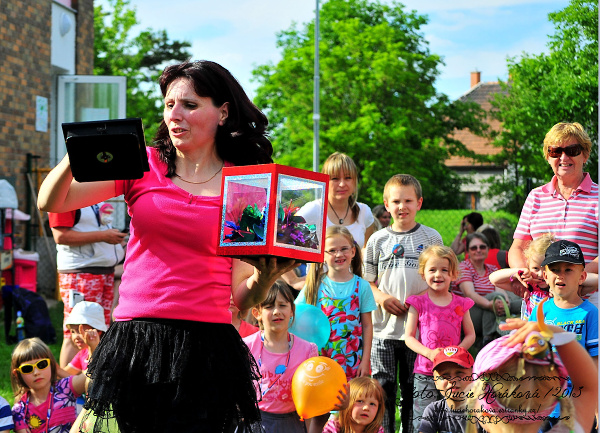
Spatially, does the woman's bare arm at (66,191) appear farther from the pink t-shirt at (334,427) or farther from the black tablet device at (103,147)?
the pink t-shirt at (334,427)

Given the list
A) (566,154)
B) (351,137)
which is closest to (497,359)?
(566,154)

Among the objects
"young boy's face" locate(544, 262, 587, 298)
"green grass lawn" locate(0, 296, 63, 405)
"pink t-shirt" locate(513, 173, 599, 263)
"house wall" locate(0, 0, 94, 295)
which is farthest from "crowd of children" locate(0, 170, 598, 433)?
"house wall" locate(0, 0, 94, 295)

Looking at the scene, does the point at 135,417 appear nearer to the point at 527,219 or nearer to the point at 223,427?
the point at 223,427

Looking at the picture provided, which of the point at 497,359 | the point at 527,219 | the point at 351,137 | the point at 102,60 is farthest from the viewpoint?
the point at 102,60

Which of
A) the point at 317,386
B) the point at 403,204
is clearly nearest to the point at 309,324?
the point at 317,386

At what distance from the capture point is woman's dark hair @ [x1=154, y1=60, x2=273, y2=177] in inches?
103

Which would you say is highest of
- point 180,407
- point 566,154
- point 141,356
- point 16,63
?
point 16,63

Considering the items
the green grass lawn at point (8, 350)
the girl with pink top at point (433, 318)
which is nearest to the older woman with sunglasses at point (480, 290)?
the girl with pink top at point (433, 318)

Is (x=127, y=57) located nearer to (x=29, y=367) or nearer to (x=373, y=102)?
(x=373, y=102)

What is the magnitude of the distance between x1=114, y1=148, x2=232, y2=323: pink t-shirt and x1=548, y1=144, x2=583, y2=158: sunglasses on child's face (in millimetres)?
2814

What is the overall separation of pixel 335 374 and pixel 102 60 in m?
31.9

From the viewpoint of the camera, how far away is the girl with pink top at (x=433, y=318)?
5121mm

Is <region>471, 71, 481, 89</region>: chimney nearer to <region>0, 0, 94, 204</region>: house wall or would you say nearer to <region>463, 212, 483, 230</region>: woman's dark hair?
<region>0, 0, 94, 204</region>: house wall

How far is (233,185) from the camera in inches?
96.8
